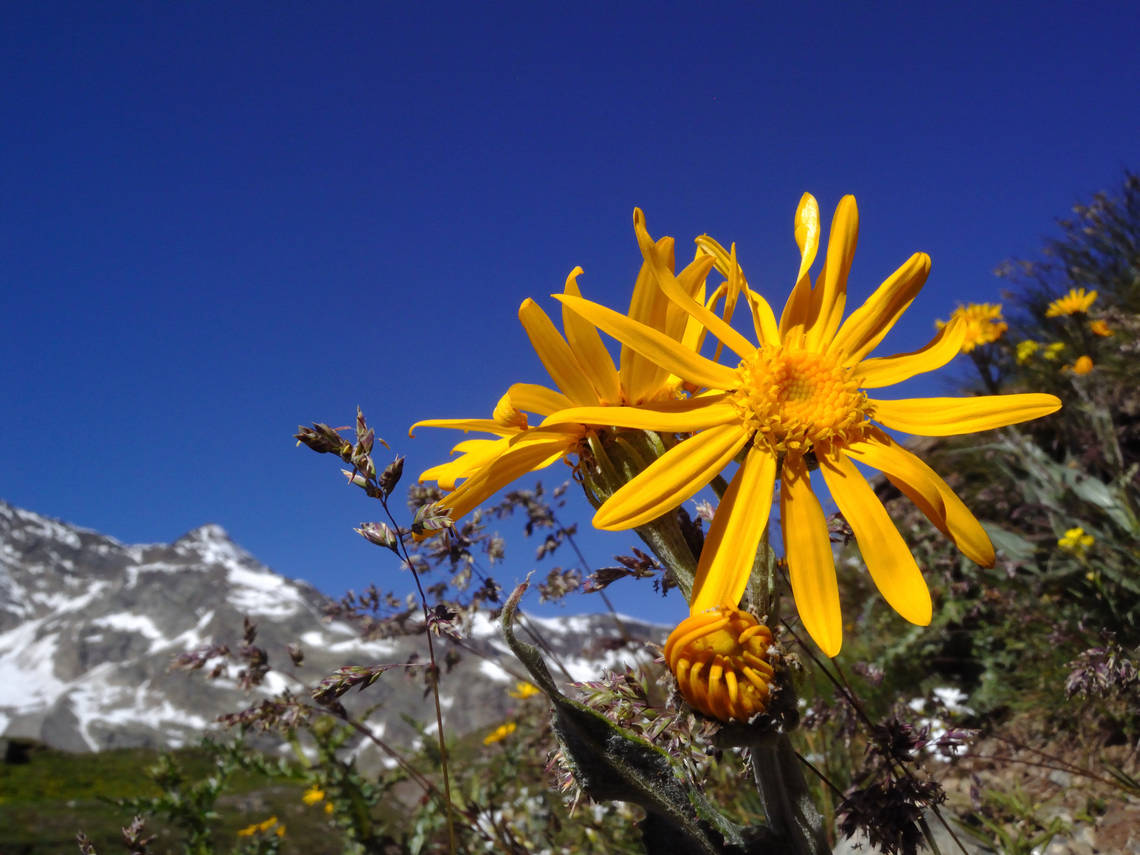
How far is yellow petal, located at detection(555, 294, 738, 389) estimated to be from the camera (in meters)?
1.29

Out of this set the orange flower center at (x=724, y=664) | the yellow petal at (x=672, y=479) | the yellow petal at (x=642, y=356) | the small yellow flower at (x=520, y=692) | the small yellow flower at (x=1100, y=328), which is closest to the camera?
the orange flower center at (x=724, y=664)

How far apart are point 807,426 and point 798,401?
0.20 ft

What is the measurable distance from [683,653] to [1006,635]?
4676 mm

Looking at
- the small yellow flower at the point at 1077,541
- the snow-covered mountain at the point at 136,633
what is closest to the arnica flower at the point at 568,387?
the small yellow flower at the point at 1077,541

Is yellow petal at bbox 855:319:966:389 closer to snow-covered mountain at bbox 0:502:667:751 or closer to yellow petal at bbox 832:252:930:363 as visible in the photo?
yellow petal at bbox 832:252:930:363

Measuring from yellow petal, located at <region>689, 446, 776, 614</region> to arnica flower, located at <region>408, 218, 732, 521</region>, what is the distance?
200 mm

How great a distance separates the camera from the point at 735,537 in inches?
50.4

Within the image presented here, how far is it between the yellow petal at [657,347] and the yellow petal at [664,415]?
42mm

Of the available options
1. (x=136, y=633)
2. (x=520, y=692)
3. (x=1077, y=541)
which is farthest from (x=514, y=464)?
(x=136, y=633)

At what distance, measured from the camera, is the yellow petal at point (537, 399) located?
1374mm

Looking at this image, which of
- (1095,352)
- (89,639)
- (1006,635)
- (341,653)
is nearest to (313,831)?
(1006,635)

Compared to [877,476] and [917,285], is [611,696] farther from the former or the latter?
[877,476]

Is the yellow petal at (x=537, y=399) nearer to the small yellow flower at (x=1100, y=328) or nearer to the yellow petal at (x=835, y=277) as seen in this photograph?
the yellow petal at (x=835, y=277)

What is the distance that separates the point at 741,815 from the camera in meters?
3.32
